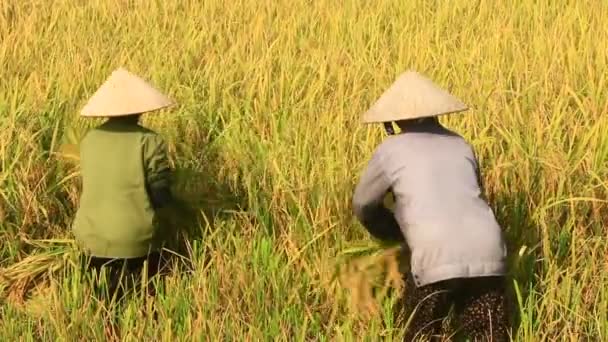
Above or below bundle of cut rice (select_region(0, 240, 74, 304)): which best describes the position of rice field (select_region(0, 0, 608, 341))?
above

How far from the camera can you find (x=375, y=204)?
7.70 feet

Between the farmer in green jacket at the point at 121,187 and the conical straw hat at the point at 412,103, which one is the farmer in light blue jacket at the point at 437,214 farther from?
the farmer in green jacket at the point at 121,187

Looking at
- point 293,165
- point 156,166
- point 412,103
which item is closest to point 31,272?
point 156,166

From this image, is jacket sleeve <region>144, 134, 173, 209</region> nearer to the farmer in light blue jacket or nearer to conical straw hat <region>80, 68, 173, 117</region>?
conical straw hat <region>80, 68, 173, 117</region>

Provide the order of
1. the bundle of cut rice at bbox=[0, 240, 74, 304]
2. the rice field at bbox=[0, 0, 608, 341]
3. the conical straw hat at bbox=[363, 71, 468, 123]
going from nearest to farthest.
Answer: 1. the conical straw hat at bbox=[363, 71, 468, 123]
2. the rice field at bbox=[0, 0, 608, 341]
3. the bundle of cut rice at bbox=[0, 240, 74, 304]

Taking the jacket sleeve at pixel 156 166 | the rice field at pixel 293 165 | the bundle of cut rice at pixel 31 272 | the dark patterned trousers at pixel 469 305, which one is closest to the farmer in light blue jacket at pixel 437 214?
the dark patterned trousers at pixel 469 305

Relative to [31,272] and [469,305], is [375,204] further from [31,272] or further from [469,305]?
[31,272]

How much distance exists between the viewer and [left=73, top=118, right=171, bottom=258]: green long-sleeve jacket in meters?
2.57

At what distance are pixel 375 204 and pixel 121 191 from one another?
0.79 meters

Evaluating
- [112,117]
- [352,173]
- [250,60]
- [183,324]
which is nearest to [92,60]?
[250,60]

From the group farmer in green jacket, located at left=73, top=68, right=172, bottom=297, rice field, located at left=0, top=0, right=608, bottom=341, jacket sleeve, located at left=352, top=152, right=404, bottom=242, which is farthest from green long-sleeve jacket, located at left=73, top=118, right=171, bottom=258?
jacket sleeve, located at left=352, top=152, right=404, bottom=242

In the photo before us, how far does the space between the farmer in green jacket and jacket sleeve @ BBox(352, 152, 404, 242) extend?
0.65 meters

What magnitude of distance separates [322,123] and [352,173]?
0.32 m

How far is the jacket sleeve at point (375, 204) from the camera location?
7.51 ft
